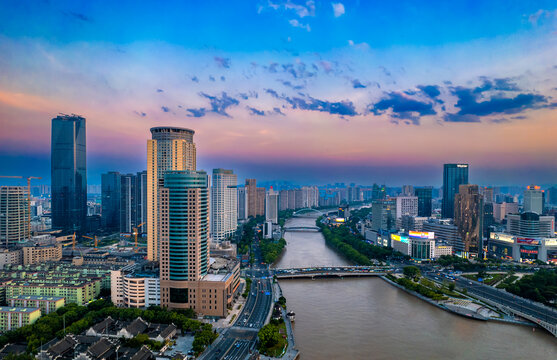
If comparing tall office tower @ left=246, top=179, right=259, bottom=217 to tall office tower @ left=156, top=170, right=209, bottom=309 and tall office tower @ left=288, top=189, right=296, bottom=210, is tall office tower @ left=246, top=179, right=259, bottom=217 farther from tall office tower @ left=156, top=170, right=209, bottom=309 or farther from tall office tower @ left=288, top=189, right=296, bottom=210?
tall office tower @ left=156, top=170, right=209, bottom=309

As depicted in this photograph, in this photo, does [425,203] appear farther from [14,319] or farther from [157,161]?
[14,319]

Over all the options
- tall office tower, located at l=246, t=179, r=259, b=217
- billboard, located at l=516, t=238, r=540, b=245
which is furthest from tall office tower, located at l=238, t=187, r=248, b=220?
billboard, located at l=516, t=238, r=540, b=245

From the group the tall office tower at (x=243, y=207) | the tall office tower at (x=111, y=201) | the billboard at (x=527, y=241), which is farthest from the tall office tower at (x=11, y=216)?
the billboard at (x=527, y=241)

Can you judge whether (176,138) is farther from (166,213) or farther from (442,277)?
(442,277)

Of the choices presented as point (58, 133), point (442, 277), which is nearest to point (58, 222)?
point (58, 133)

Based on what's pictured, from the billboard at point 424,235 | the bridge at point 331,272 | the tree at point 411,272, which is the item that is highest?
the billboard at point 424,235

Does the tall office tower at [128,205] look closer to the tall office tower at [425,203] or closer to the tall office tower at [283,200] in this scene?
the tall office tower at [283,200]
